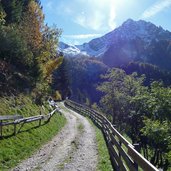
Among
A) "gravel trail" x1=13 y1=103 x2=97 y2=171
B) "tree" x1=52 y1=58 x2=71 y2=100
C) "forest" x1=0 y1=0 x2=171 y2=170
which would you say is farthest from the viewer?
"tree" x1=52 y1=58 x2=71 y2=100

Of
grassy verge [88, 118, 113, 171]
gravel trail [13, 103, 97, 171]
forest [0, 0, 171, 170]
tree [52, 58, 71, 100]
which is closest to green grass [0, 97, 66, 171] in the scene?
gravel trail [13, 103, 97, 171]

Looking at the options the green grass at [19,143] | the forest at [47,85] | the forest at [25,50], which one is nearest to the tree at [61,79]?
the forest at [47,85]

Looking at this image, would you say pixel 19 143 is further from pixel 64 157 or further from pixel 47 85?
pixel 47 85

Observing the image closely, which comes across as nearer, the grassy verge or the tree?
the grassy verge

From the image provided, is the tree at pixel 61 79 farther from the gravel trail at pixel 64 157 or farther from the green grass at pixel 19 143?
the gravel trail at pixel 64 157

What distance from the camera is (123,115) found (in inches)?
2437

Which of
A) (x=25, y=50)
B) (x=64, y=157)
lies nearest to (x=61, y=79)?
(x=25, y=50)

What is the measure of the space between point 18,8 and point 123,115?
1040 inches

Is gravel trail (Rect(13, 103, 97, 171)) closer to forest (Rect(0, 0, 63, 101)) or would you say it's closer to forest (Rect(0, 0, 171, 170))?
forest (Rect(0, 0, 171, 170))

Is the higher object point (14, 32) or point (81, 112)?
point (14, 32)

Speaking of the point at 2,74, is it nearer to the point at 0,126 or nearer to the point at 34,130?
the point at 34,130

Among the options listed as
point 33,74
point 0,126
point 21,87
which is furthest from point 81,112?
point 0,126

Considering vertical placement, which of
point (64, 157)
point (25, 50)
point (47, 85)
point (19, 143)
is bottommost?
point (64, 157)

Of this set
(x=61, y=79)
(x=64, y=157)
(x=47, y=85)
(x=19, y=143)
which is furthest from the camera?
(x=61, y=79)
